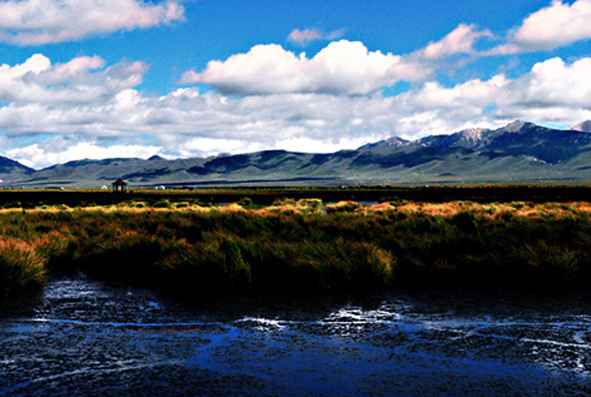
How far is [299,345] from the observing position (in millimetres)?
8508

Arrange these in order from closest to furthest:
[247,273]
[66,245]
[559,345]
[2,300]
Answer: [559,345], [2,300], [247,273], [66,245]

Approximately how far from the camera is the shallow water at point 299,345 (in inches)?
268

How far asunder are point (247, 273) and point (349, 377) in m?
6.52

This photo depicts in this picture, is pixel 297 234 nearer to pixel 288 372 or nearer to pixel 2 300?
pixel 2 300

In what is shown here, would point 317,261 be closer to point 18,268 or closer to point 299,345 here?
point 299,345

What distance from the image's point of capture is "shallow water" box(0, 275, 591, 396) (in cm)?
682

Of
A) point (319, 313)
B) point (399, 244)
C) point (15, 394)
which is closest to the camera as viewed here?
point (15, 394)

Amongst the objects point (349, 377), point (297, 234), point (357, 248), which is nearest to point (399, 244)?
point (357, 248)

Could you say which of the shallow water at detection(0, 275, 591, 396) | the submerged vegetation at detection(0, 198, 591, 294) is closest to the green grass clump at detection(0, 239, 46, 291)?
the submerged vegetation at detection(0, 198, 591, 294)

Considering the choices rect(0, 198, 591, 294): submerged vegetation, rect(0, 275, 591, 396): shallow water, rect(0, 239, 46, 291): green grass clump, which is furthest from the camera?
rect(0, 198, 591, 294): submerged vegetation

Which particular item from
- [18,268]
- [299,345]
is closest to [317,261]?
[299,345]

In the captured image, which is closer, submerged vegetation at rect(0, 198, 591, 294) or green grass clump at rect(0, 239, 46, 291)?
green grass clump at rect(0, 239, 46, 291)

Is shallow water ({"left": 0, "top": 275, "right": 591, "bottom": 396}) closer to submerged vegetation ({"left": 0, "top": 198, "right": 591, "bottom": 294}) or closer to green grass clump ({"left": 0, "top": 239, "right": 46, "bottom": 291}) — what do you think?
green grass clump ({"left": 0, "top": 239, "right": 46, "bottom": 291})

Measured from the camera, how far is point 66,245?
17.4 m
